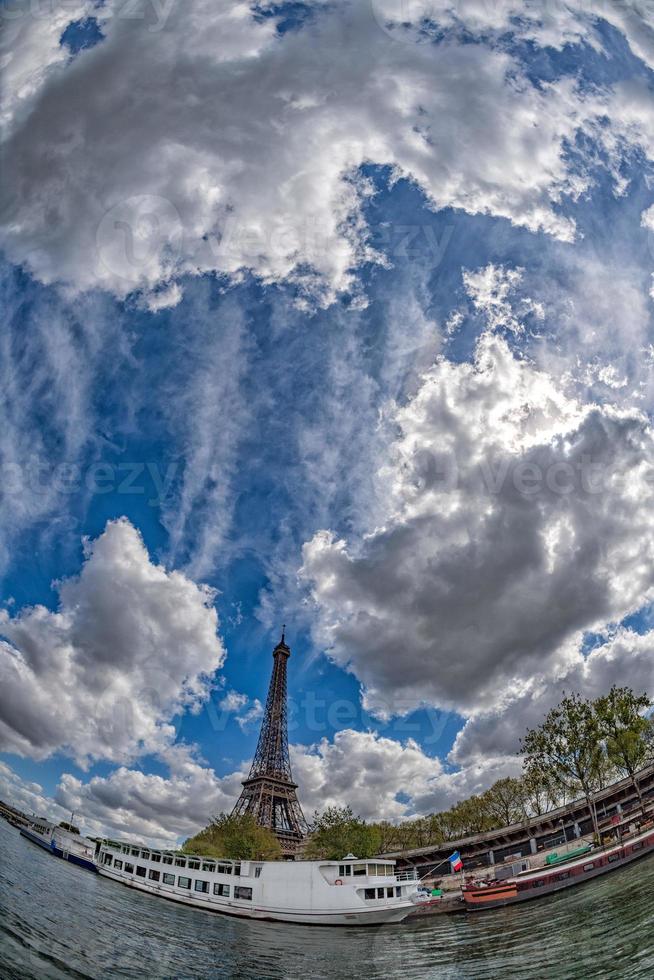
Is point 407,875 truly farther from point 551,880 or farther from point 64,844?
point 64,844

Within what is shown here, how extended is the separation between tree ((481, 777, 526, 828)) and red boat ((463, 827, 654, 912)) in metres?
47.1

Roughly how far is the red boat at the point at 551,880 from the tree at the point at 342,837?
1465 inches

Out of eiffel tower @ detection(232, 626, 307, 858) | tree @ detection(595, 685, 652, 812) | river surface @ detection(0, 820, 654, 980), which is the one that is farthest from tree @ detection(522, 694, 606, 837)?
eiffel tower @ detection(232, 626, 307, 858)

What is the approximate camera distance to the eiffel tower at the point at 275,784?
291 ft

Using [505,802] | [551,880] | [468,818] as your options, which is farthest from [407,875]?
[468,818]

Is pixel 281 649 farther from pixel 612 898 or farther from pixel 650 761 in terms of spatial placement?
pixel 612 898

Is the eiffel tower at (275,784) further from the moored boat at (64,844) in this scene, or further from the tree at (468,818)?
the moored boat at (64,844)

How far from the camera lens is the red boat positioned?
3297cm

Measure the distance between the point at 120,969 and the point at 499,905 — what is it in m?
30.1

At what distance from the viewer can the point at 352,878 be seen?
1277 inches

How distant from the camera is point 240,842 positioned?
65438 millimetres

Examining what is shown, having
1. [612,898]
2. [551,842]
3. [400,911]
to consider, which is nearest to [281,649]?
[551,842]

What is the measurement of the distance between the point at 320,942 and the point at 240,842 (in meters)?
49.0

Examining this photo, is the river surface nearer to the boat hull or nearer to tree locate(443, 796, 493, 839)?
the boat hull
